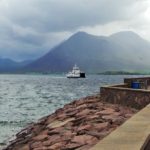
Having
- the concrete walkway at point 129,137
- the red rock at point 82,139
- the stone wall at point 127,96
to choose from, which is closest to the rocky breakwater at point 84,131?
the red rock at point 82,139

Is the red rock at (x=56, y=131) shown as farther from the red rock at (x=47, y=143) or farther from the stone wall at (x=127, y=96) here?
the stone wall at (x=127, y=96)

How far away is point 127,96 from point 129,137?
836 cm

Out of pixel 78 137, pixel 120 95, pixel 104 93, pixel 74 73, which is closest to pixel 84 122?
pixel 78 137

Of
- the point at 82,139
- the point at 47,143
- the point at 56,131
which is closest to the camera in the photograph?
the point at 82,139

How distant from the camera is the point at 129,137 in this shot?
7.36 meters

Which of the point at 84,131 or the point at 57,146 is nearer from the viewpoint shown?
the point at 57,146

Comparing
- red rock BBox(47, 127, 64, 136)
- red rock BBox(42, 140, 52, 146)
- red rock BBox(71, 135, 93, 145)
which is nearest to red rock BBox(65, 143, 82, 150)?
red rock BBox(71, 135, 93, 145)

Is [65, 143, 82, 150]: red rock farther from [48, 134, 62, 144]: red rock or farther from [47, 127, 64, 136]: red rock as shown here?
[47, 127, 64, 136]: red rock

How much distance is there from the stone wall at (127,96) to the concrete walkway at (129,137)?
17.6 ft

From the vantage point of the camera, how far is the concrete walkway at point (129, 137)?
258 inches

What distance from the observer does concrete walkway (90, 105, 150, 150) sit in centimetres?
656

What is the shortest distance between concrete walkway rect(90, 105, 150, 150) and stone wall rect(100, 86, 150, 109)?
5.36m

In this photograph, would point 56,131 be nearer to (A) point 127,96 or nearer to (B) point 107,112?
(B) point 107,112

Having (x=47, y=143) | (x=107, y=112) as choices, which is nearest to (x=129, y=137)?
(x=47, y=143)
